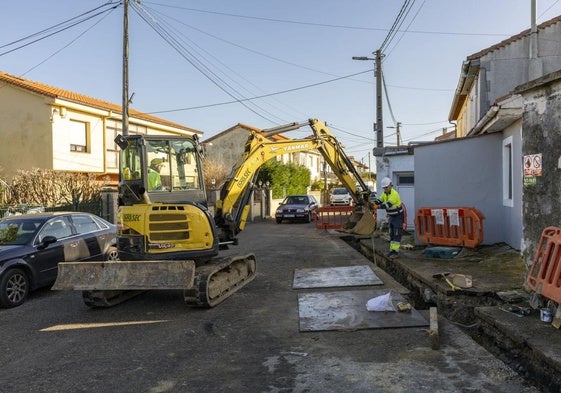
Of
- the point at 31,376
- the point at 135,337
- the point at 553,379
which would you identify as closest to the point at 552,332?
the point at 553,379

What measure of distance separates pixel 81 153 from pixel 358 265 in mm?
16500

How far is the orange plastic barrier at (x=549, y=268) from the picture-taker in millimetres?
5488

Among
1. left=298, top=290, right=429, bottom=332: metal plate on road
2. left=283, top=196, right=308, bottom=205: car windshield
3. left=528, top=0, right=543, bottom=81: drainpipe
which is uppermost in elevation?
left=528, top=0, right=543, bottom=81: drainpipe

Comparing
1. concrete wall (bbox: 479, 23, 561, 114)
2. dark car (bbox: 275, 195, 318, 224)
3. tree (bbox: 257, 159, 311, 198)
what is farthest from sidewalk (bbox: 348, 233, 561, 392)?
tree (bbox: 257, 159, 311, 198)

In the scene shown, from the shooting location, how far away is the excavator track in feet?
23.3

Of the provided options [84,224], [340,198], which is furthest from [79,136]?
[340,198]

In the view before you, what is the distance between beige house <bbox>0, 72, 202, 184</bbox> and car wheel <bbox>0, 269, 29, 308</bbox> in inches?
571

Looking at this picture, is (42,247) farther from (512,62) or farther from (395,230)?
(512,62)

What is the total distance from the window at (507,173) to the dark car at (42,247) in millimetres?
8929

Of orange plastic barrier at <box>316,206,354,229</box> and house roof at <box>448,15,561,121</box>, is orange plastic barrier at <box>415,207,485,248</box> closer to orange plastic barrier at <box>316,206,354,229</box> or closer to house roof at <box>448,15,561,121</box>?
orange plastic barrier at <box>316,206,354,229</box>

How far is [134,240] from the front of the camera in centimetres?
745

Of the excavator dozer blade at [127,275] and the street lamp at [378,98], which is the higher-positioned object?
the street lamp at [378,98]

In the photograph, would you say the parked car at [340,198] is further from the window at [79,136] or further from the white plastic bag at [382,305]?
the white plastic bag at [382,305]

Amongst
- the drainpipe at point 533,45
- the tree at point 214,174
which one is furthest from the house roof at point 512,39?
the tree at point 214,174
